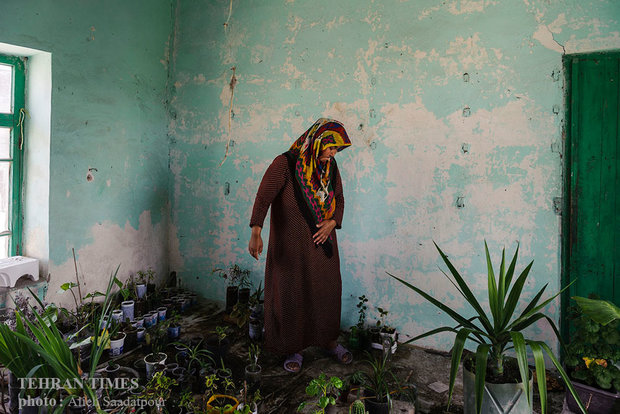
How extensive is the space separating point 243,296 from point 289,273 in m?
1.11

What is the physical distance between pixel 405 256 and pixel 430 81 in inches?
49.5

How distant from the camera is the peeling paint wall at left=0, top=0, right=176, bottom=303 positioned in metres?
2.89

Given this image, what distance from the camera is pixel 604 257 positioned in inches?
94.9

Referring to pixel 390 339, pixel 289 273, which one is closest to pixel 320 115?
pixel 289 273

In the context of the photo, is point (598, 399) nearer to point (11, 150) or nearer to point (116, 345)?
point (116, 345)

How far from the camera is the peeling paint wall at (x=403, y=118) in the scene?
2.53 m

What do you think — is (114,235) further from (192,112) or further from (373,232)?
(373,232)

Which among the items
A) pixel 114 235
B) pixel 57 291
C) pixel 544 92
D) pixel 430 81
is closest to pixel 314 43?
pixel 430 81

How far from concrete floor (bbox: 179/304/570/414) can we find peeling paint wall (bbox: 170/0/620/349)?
0.86ft

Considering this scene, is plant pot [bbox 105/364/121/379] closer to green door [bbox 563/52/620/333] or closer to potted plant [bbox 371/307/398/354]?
potted plant [bbox 371/307/398/354]

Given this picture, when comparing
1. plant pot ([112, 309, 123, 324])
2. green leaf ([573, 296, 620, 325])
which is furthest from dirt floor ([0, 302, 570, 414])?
green leaf ([573, 296, 620, 325])

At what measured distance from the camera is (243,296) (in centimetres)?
346

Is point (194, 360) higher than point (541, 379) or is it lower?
lower

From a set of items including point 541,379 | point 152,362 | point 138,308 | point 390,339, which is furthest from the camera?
point 138,308
